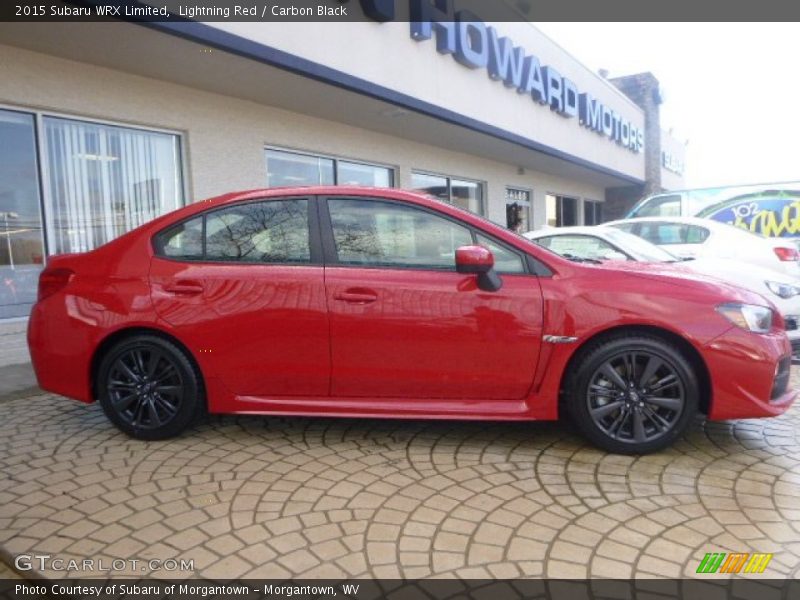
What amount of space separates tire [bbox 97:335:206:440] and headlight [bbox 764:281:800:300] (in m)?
5.38

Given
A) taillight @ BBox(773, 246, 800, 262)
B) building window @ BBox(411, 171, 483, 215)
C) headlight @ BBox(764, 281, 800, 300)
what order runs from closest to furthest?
headlight @ BBox(764, 281, 800, 300) < taillight @ BBox(773, 246, 800, 262) < building window @ BBox(411, 171, 483, 215)

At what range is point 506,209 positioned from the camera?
14.1 meters

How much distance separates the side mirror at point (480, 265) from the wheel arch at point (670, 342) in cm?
60

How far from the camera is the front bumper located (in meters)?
3.04

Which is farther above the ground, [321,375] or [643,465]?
[321,375]

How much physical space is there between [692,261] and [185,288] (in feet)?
17.5

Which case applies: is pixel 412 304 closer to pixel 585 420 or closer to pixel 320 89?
pixel 585 420

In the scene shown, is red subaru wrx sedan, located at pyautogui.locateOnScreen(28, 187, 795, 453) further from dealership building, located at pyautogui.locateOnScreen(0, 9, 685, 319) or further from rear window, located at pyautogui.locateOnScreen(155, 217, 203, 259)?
Result: dealership building, located at pyautogui.locateOnScreen(0, 9, 685, 319)

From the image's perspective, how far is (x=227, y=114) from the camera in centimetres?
746

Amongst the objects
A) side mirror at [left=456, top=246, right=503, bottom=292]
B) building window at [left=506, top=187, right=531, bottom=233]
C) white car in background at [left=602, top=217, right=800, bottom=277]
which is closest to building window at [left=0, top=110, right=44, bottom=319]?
side mirror at [left=456, top=246, right=503, bottom=292]

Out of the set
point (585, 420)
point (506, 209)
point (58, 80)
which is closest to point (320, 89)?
point (58, 80)

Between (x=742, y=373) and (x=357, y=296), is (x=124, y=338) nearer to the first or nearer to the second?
(x=357, y=296)

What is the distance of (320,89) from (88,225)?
10.7 feet

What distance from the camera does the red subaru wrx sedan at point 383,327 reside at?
3.13 meters
